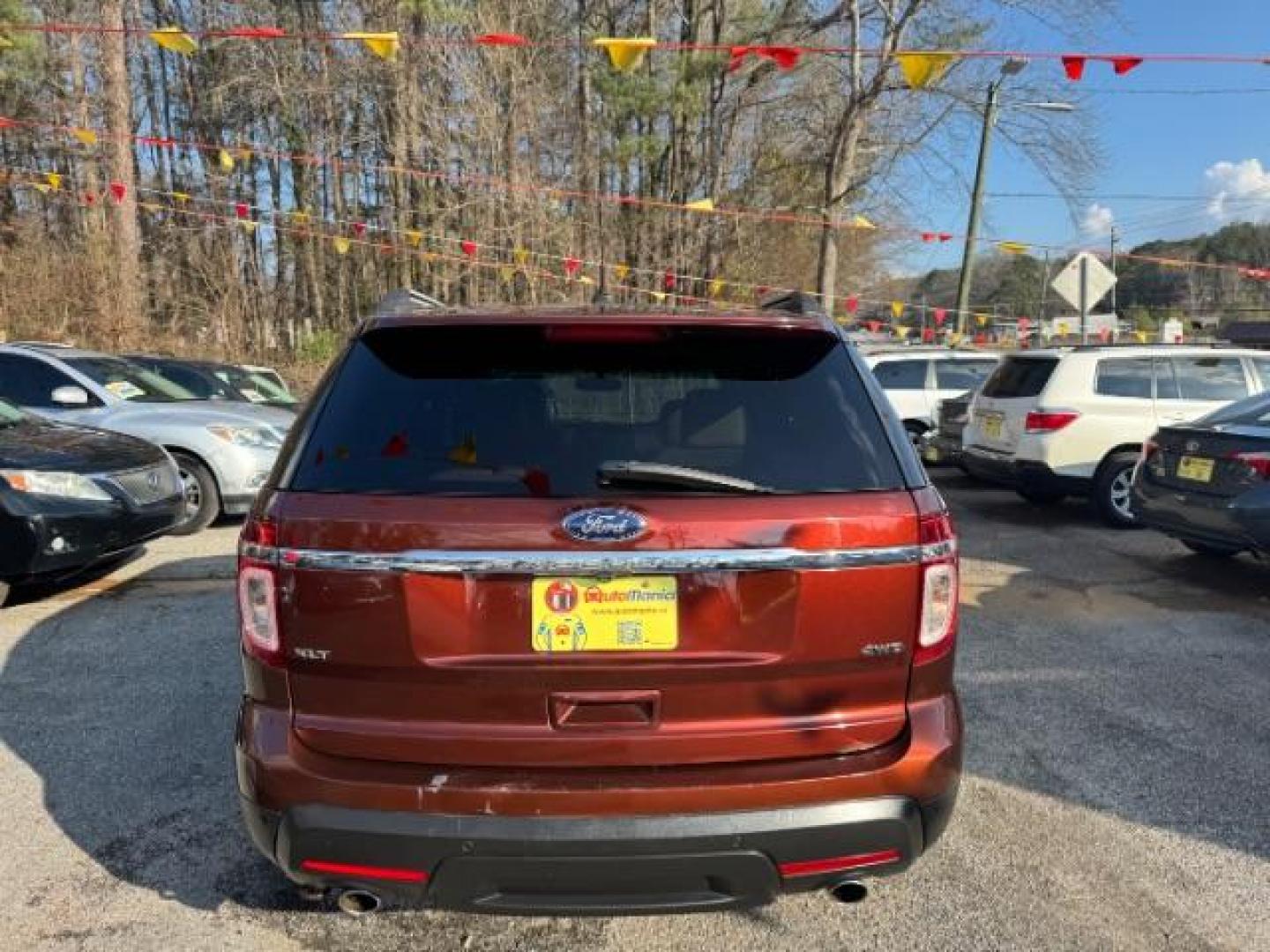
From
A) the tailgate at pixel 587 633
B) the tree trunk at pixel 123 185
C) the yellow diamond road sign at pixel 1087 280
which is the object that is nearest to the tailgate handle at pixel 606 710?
the tailgate at pixel 587 633

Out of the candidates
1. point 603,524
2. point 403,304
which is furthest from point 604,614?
point 403,304

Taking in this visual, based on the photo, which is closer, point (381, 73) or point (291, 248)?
point (381, 73)

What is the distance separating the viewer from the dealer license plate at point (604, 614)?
2.05m

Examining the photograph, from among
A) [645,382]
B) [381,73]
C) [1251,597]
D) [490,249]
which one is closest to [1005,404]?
[1251,597]

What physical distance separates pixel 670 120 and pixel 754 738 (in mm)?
24538

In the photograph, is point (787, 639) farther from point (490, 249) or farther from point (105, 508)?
point (490, 249)

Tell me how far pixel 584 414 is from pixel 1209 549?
6.60m

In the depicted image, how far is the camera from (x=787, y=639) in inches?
82.9

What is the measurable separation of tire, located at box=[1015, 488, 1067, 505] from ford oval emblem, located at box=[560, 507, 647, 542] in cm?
774

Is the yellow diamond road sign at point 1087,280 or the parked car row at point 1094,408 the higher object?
the yellow diamond road sign at point 1087,280

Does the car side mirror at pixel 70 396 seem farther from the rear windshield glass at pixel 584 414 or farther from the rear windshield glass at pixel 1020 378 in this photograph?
the rear windshield glass at pixel 1020 378

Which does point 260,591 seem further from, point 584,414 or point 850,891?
point 850,891

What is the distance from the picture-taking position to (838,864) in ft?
6.94

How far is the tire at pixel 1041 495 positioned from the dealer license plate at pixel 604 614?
770cm
